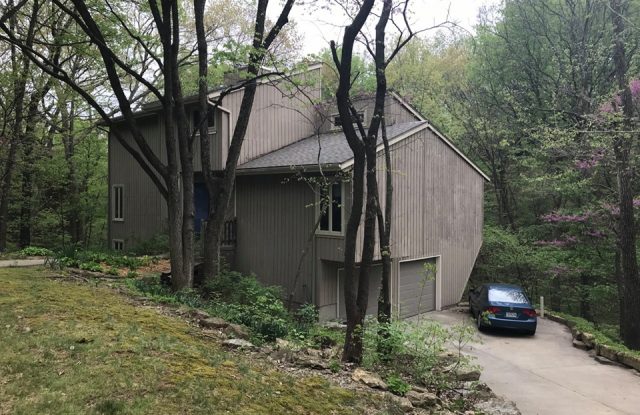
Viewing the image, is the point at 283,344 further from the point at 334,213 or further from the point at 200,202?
the point at 200,202

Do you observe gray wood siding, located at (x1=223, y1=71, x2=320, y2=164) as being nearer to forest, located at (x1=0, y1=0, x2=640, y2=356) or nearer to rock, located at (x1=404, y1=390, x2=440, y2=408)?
forest, located at (x1=0, y1=0, x2=640, y2=356)

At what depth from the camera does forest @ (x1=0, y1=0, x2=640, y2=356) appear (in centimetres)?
1419

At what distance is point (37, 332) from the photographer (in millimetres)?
4746

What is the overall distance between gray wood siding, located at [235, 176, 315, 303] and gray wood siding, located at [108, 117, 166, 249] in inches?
159

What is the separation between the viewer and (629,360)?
9.54 metres

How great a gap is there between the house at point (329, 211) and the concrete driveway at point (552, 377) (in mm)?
3101

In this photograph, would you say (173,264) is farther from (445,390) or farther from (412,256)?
(412,256)

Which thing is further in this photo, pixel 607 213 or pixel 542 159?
pixel 542 159

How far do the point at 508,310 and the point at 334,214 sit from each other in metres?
5.61

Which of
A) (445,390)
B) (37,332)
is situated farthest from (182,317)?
(445,390)

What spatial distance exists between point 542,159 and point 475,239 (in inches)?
220

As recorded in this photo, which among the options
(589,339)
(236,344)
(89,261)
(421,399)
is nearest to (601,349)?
(589,339)

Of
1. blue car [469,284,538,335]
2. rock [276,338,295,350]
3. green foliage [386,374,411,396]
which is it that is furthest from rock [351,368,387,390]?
blue car [469,284,538,335]

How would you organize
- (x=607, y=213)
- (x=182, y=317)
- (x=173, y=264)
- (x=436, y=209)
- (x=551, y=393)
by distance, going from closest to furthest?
(x=182, y=317), (x=551, y=393), (x=173, y=264), (x=607, y=213), (x=436, y=209)
